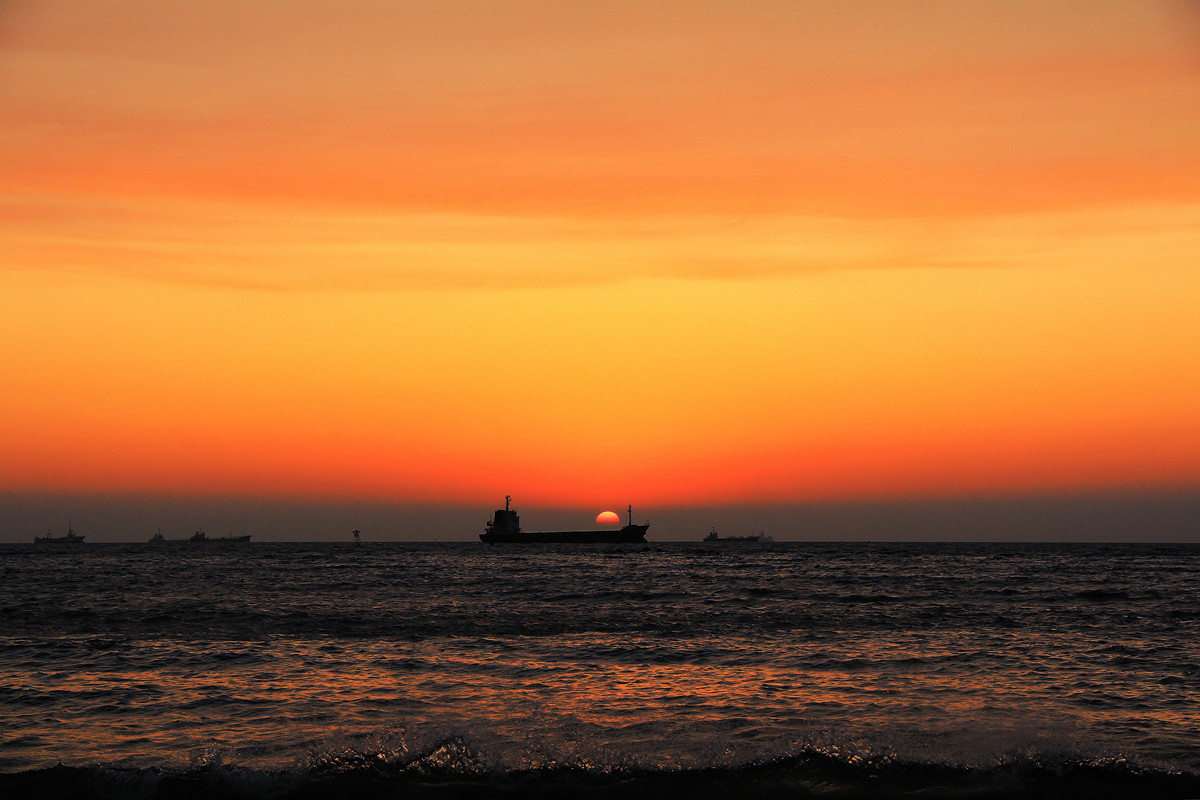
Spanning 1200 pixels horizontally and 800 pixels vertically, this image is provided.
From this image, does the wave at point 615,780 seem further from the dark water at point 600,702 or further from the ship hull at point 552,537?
the ship hull at point 552,537

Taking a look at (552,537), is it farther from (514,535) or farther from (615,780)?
(615,780)

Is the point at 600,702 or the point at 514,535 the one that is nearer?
the point at 600,702

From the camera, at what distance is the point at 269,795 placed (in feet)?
40.1

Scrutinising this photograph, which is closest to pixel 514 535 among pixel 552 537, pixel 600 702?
pixel 552 537

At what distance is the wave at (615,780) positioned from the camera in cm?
1219

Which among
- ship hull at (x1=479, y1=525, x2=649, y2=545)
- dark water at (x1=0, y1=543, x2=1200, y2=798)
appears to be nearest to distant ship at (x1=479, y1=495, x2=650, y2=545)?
ship hull at (x1=479, y1=525, x2=649, y2=545)

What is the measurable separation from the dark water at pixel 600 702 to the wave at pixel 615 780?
4 centimetres

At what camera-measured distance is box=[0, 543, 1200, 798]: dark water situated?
41.8 feet

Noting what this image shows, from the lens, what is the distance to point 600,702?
685 inches

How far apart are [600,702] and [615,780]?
4694 millimetres

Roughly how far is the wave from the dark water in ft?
0.14

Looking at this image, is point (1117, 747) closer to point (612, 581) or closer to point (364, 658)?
point (364, 658)

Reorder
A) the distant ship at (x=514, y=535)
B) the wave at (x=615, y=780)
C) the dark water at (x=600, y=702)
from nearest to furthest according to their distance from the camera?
the wave at (x=615, y=780)
the dark water at (x=600, y=702)
the distant ship at (x=514, y=535)

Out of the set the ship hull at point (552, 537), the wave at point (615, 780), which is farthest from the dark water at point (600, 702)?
the ship hull at point (552, 537)
